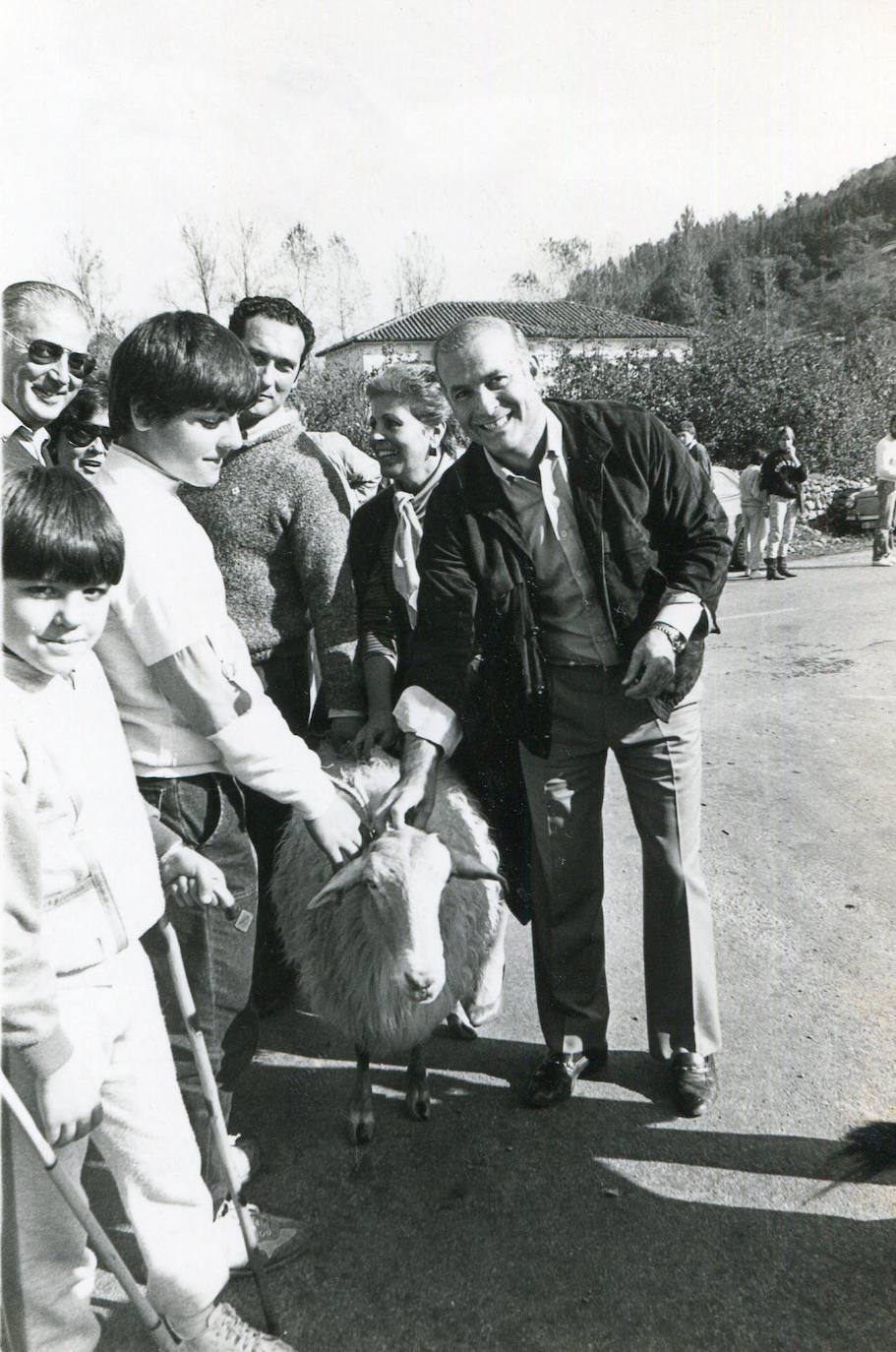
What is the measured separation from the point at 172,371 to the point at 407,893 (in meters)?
1.28

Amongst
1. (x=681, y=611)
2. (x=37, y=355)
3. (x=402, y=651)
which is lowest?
(x=402, y=651)

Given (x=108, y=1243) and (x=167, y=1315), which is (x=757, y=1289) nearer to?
(x=167, y=1315)

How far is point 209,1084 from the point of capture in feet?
6.67

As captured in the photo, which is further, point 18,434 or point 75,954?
point 18,434

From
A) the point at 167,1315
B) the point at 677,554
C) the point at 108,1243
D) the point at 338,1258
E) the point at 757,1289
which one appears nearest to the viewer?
the point at 108,1243

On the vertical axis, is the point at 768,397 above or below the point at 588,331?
below

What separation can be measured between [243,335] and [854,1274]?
2747 millimetres

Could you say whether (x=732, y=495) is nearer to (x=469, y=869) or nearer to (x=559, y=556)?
(x=559, y=556)

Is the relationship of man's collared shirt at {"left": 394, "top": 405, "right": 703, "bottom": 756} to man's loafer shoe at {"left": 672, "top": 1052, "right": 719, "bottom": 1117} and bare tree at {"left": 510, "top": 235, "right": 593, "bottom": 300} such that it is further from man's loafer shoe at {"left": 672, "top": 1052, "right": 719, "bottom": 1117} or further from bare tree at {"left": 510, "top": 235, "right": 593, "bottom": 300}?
bare tree at {"left": 510, "top": 235, "right": 593, "bottom": 300}

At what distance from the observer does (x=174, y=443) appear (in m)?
2.02

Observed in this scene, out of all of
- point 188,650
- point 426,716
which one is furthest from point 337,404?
point 188,650

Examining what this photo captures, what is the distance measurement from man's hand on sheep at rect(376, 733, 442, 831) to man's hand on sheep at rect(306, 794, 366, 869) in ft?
0.79

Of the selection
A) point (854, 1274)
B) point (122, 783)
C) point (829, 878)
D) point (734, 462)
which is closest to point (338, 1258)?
point (854, 1274)

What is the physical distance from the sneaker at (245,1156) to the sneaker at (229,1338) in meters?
0.46
